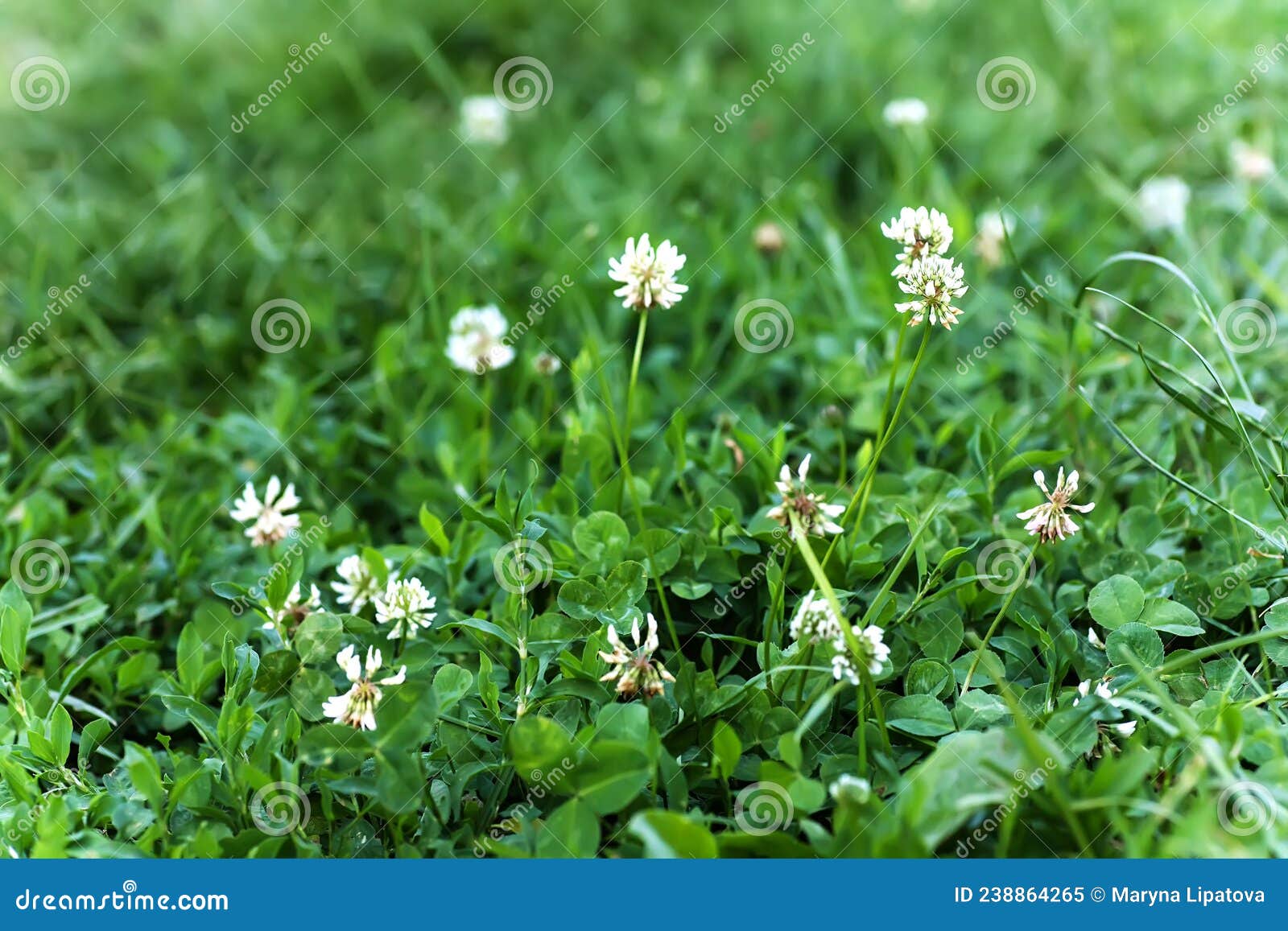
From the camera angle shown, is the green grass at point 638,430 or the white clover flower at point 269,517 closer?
the green grass at point 638,430

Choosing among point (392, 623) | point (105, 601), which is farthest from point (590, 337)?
point (105, 601)

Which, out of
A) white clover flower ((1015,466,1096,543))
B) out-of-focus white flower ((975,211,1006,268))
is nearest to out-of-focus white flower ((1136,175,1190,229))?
out-of-focus white flower ((975,211,1006,268))

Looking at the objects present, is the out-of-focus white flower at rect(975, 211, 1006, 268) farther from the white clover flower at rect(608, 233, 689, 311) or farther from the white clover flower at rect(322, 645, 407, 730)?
the white clover flower at rect(322, 645, 407, 730)

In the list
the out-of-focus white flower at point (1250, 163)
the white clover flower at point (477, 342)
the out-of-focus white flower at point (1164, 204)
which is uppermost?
the out-of-focus white flower at point (1250, 163)

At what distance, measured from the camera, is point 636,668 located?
146cm

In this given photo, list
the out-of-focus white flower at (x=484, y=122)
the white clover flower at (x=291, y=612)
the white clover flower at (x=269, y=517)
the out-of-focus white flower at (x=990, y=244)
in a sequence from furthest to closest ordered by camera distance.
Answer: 1. the out-of-focus white flower at (x=484, y=122)
2. the out-of-focus white flower at (x=990, y=244)
3. the white clover flower at (x=269, y=517)
4. the white clover flower at (x=291, y=612)

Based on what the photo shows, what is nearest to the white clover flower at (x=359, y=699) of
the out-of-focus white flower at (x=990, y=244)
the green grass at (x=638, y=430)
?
the green grass at (x=638, y=430)

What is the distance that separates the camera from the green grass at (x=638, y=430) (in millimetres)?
1422

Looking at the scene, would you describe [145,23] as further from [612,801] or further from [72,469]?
[612,801]

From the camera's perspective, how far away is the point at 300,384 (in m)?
2.42

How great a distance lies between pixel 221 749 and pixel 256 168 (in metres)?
2.17

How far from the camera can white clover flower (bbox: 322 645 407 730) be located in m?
1.43

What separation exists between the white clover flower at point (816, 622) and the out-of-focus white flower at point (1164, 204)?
5.68 ft

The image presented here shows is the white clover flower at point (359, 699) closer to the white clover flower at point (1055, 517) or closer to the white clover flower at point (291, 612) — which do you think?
the white clover flower at point (291, 612)
